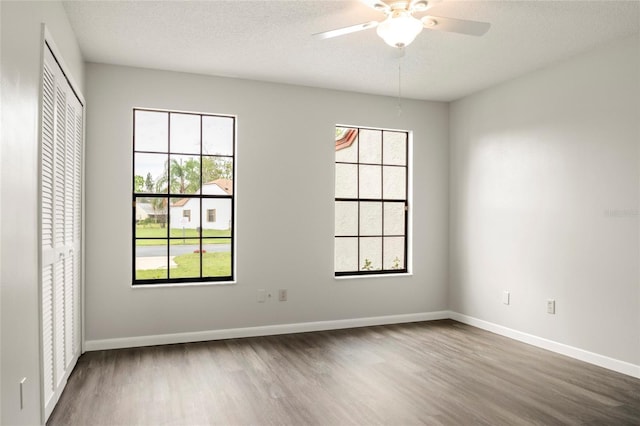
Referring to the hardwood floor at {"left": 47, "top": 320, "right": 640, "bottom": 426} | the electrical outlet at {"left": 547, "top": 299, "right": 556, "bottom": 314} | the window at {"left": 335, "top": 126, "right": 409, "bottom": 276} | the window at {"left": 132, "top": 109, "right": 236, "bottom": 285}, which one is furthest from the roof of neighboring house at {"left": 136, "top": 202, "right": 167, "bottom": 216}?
the electrical outlet at {"left": 547, "top": 299, "right": 556, "bottom": 314}

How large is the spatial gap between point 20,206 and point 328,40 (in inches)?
97.5

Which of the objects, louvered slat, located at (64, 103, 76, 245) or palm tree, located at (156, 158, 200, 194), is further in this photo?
palm tree, located at (156, 158, 200, 194)

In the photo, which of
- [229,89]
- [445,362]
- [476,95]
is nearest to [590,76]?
[476,95]

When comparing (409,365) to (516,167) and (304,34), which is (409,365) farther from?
(304,34)

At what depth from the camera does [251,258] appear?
4574mm

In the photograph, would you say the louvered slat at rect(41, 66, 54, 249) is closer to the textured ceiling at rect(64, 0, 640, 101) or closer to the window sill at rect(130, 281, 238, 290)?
the textured ceiling at rect(64, 0, 640, 101)

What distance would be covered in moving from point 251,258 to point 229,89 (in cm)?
170

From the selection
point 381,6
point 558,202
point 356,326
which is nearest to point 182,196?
point 356,326

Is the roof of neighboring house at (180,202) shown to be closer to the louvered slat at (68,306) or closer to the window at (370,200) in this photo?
the louvered slat at (68,306)

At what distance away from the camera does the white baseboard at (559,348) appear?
11.4 feet

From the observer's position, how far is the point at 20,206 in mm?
2061

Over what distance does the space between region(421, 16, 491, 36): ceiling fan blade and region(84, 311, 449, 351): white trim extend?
319cm

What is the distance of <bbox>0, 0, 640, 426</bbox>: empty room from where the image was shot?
271cm

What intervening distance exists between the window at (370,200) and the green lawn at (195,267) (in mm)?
1247
